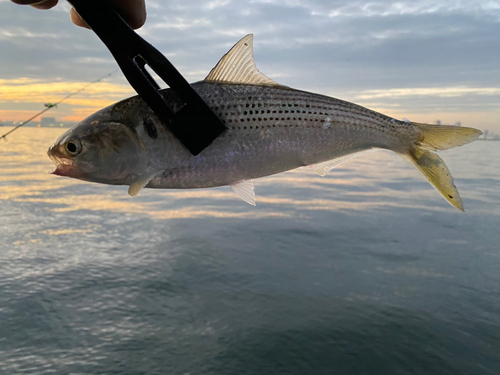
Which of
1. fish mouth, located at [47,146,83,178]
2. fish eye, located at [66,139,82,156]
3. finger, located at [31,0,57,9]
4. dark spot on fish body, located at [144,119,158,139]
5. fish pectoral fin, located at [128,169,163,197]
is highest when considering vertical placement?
finger, located at [31,0,57,9]

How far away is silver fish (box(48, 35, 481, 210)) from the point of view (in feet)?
Answer: 5.91

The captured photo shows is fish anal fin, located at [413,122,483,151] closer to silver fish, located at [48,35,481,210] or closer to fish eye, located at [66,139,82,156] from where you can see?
silver fish, located at [48,35,481,210]

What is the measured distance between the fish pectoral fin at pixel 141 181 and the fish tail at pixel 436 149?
5.21 feet

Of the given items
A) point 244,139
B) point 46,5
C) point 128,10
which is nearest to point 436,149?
point 244,139

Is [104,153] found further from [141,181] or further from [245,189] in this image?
[245,189]

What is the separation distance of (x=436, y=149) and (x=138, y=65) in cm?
185

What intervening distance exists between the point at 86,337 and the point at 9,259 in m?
23.3

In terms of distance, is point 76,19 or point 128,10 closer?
point 128,10

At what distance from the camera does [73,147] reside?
184 centimetres

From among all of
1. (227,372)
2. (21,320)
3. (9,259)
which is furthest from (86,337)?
(9,259)

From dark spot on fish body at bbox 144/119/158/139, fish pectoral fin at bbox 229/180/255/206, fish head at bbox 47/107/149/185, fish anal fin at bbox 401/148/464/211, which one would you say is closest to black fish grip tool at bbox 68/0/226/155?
dark spot on fish body at bbox 144/119/158/139

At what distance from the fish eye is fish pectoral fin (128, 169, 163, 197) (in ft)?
1.20

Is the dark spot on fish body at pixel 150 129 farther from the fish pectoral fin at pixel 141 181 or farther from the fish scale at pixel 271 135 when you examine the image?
the fish pectoral fin at pixel 141 181

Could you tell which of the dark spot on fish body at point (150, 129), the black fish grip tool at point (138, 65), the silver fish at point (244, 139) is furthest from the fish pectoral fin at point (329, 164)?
Answer: the dark spot on fish body at point (150, 129)
